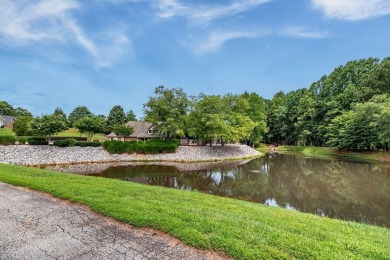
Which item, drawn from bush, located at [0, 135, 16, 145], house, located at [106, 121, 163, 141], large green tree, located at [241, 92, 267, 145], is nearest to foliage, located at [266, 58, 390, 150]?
large green tree, located at [241, 92, 267, 145]

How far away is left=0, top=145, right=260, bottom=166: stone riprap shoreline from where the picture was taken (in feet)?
78.1

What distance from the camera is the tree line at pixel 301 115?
38.1 metres

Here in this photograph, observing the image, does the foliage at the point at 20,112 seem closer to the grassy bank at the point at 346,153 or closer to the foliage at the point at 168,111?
the foliage at the point at 168,111

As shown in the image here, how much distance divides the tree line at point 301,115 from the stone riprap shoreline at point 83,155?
316cm

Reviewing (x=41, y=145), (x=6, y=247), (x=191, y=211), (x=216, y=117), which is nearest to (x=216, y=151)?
(x=216, y=117)

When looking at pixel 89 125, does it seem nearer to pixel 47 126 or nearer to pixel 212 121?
pixel 47 126

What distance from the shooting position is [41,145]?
86.0 feet

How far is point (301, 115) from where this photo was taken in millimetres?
61156

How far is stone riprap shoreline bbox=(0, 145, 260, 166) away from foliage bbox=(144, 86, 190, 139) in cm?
425

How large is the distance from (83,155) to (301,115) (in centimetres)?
5120

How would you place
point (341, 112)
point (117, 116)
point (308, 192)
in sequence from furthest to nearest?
point (117, 116)
point (341, 112)
point (308, 192)

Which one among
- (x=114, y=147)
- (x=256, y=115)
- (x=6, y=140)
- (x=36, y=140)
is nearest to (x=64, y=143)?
(x=36, y=140)

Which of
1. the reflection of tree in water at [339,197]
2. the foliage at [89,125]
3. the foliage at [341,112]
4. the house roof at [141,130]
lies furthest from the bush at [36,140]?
the foliage at [341,112]

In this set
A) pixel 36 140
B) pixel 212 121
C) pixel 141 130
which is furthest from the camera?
pixel 141 130
